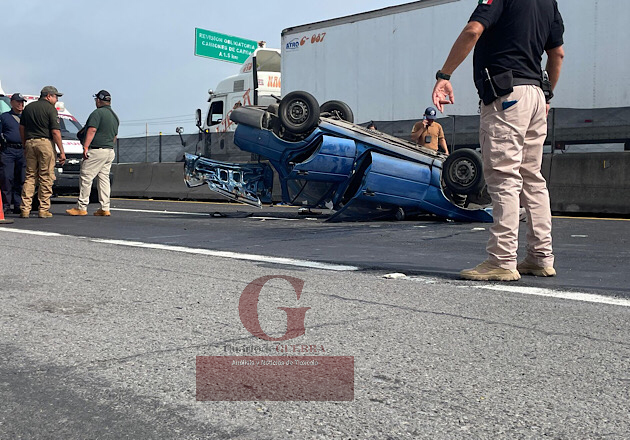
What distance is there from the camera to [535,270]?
5.32 metres

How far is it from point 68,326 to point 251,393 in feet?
4.41

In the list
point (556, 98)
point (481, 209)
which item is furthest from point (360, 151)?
point (556, 98)

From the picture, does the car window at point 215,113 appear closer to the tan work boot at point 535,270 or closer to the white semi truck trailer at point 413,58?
the white semi truck trailer at point 413,58

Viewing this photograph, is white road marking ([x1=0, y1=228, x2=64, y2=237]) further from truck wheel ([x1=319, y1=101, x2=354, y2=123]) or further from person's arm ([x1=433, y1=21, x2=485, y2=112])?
person's arm ([x1=433, y1=21, x2=485, y2=112])

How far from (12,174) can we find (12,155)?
0.30 m

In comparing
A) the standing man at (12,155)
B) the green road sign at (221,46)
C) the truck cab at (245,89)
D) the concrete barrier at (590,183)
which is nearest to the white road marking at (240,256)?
the standing man at (12,155)

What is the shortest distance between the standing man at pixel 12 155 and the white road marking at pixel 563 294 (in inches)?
371

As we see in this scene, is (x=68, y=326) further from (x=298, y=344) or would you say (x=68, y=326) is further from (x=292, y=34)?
(x=292, y=34)

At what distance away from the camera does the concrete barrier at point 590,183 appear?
12.3 m

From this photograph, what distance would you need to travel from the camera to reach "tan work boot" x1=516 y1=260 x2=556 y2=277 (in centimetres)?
528

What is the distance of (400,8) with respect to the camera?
1820cm

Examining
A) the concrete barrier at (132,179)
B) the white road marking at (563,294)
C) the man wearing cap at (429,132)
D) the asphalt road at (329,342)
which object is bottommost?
the asphalt road at (329,342)

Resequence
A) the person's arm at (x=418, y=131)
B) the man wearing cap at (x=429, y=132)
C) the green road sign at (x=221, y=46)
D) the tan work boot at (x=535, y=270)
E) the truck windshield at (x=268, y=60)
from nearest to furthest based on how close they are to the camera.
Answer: the tan work boot at (x=535, y=270) → the man wearing cap at (x=429, y=132) → the person's arm at (x=418, y=131) → the truck windshield at (x=268, y=60) → the green road sign at (x=221, y=46)

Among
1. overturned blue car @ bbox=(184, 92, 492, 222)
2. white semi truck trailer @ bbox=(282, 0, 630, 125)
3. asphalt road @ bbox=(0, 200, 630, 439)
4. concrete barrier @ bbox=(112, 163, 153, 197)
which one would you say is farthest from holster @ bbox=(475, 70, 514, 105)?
concrete barrier @ bbox=(112, 163, 153, 197)
